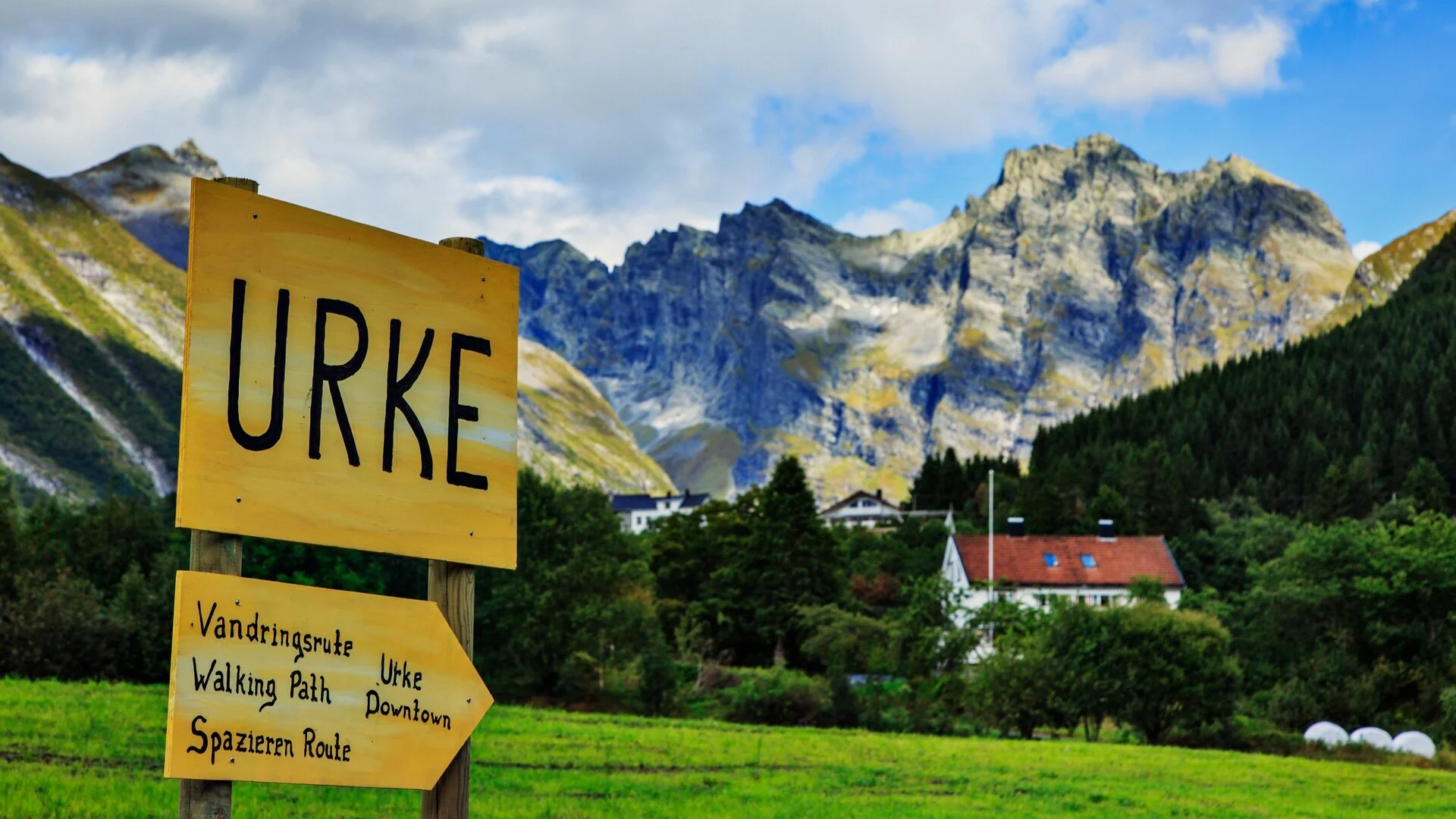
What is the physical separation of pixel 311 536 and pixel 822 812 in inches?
615

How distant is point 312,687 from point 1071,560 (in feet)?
297

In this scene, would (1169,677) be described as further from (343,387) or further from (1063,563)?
(1063,563)

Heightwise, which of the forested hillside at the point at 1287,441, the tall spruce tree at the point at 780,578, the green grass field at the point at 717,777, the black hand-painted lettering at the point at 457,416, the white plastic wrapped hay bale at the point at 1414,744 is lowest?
the white plastic wrapped hay bale at the point at 1414,744

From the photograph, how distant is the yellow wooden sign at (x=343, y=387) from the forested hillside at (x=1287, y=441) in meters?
112

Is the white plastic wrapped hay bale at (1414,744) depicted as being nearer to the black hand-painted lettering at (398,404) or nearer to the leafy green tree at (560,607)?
the leafy green tree at (560,607)

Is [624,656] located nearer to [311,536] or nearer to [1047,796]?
[1047,796]

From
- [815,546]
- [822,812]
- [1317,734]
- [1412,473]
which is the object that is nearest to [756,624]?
[815,546]

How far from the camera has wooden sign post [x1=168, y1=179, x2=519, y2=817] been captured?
532 centimetres

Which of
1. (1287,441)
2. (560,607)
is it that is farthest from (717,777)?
(1287,441)

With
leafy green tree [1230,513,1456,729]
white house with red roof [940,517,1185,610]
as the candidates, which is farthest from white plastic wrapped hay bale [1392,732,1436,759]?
white house with red roof [940,517,1185,610]

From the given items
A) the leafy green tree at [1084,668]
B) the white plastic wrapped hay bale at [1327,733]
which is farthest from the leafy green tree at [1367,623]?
the leafy green tree at [1084,668]

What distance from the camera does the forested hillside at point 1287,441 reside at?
4914 inches

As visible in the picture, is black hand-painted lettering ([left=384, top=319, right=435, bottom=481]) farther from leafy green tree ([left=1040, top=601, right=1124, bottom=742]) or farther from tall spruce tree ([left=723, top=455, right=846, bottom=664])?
tall spruce tree ([left=723, top=455, right=846, bottom=664])

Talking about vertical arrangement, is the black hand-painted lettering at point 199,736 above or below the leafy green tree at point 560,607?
below
